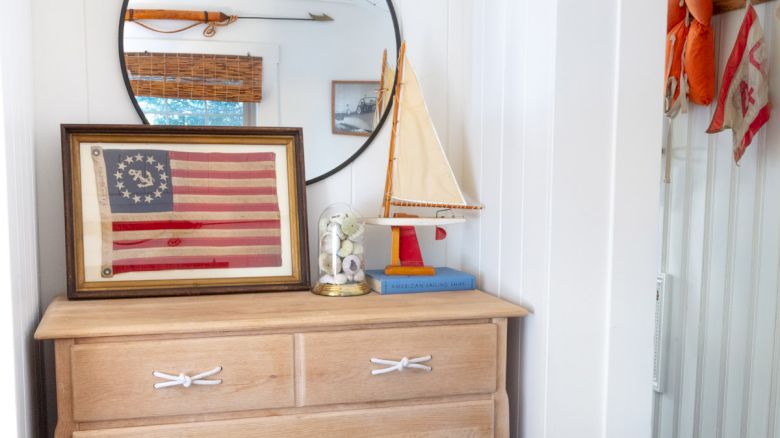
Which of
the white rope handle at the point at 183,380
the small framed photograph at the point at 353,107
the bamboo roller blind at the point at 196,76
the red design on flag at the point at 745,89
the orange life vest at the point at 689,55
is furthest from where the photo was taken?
the orange life vest at the point at 689,55

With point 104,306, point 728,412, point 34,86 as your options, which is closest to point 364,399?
point 104,306

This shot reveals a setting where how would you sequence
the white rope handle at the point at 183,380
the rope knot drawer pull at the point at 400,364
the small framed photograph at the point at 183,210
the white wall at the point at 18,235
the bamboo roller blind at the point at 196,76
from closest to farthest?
the white wall at the point at 18,235 → the white rope handle at the point at 183,380 → the rope knot drawer pull at the point at 400,364 → the small framed photograph at the point at 183,210 → the bamboo roller blind at the point at 196,76

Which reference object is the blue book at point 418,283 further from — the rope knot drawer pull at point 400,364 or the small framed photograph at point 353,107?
the small framed photograph at point 353,107

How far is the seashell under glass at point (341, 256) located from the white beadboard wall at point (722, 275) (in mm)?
1394

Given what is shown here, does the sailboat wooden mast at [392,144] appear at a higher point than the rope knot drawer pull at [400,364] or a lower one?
higher

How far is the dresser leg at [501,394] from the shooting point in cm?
127

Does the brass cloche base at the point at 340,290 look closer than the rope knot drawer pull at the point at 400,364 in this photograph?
No

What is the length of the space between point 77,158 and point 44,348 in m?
0.45

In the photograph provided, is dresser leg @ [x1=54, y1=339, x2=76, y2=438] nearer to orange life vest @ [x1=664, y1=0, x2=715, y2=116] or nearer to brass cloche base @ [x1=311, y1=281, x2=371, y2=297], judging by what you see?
brass cloche base @ [x1=311, y1=281, x2=371, y2=297]

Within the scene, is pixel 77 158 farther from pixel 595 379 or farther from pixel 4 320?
pixel 595 379

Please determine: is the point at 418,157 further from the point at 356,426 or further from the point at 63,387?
the point at 63,387

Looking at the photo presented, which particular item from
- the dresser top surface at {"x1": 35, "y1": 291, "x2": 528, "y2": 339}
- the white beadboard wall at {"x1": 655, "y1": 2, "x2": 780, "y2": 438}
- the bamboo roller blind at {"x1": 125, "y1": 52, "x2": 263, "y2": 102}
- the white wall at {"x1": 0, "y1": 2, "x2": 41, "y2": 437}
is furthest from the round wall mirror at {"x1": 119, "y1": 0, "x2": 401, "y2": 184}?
the white beadboard wall at {"x1": 655, "y1": 2, "x2": 780, "y2": 438}

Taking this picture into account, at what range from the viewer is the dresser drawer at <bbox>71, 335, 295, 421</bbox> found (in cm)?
107

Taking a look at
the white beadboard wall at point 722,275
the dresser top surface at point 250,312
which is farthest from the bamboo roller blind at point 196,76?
the white beadboard wall at point 722,275
